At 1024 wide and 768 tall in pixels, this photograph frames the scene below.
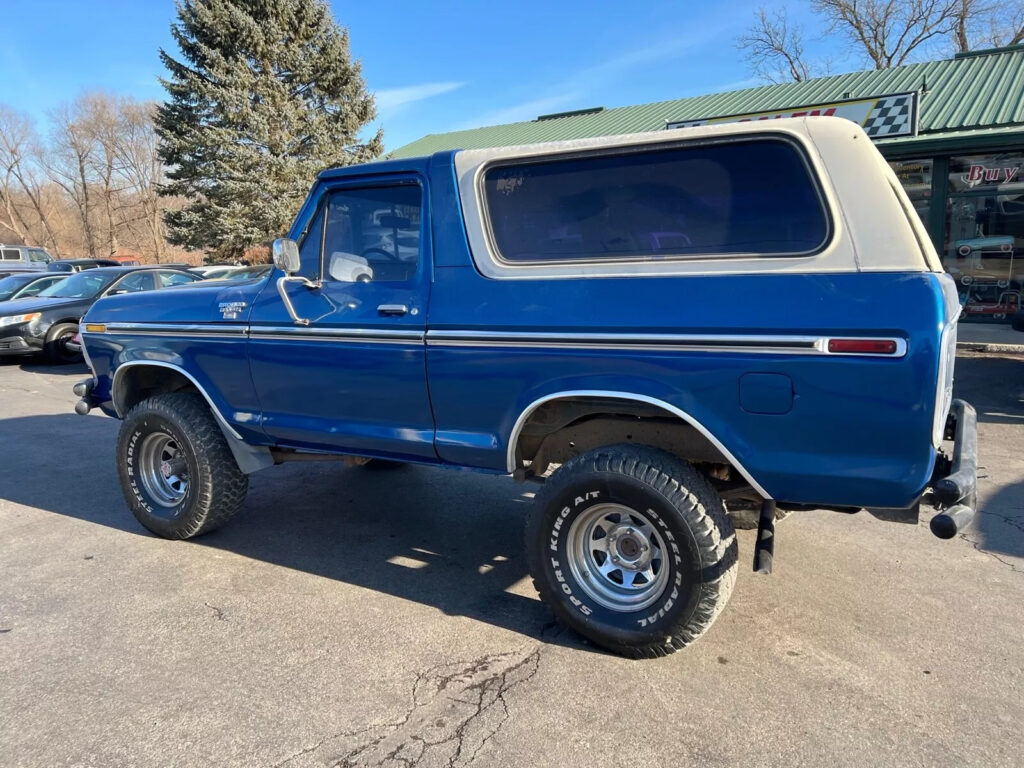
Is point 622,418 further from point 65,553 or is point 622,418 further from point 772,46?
point 772,46

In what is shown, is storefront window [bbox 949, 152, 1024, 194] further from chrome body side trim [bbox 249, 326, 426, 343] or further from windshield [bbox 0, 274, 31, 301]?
windshield [bbox 0, 274, 31, 301]

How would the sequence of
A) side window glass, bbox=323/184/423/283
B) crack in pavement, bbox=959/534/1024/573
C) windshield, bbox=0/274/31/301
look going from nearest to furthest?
1. side window glass, bbox=323/184/423/283
2. crack in pavement, bbox=959/534/1024/573
3. windshield, bbox=0/274/31/301

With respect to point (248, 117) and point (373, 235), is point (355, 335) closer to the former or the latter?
point (373, 235)

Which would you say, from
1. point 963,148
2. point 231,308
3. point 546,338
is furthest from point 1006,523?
point 963,148

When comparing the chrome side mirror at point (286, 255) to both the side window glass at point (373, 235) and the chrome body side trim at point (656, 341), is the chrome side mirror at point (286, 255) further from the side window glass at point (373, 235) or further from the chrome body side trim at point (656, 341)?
the chrome body side trim at point (656, 341)

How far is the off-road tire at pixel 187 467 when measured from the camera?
4285 millimetres

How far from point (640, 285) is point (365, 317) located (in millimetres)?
1425

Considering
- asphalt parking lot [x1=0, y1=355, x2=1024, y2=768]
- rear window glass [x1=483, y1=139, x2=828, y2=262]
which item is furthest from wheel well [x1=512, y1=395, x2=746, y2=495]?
asphalt parking lot [x1=0, y1=355, x2=1024, y2=768]

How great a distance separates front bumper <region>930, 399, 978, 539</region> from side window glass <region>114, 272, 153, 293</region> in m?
12.2

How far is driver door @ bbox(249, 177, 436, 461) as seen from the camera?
3523 millimetres

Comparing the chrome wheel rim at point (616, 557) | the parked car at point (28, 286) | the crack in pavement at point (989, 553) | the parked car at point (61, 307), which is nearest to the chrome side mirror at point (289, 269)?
the chrome wheel rim at point (616, 557)

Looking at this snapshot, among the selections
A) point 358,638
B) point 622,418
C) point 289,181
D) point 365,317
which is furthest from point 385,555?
point 289,181

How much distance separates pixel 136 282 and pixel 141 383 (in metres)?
8.46

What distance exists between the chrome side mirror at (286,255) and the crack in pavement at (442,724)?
2.15m
